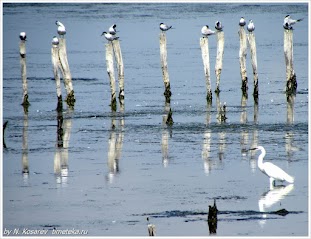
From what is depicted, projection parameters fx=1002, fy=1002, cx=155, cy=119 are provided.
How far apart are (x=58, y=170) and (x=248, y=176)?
3391mm

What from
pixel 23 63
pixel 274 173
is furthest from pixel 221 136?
pixel 23 63

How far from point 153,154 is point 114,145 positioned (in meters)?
1.32

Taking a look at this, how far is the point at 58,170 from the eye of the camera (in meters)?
17.8

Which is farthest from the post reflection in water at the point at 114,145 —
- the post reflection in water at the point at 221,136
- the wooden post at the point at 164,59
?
the wooden post at the point at 164,59

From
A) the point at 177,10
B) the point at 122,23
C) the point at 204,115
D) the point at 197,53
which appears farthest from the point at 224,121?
the point at 177,10

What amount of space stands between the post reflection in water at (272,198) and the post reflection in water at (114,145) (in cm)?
276

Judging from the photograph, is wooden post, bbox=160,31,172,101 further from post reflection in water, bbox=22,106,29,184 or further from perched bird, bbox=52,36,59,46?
post reflection in water, bbox=22,106,29,184

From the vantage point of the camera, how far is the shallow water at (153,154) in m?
14.4

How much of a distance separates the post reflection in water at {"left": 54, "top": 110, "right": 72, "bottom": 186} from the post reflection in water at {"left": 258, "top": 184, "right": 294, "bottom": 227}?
3.41m

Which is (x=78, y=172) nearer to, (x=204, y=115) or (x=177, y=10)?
(x=204, y=115)

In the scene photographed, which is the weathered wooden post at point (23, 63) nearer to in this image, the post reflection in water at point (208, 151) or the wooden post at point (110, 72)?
the wooden post at point (110, 72)

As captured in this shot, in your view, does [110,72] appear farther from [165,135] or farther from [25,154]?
[25,154]

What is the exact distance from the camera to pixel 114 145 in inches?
797

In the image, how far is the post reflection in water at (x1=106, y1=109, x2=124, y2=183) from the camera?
17.6 m
